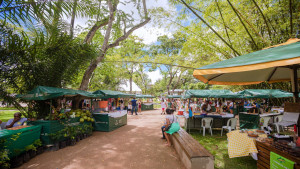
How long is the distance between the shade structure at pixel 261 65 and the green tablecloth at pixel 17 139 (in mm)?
5047

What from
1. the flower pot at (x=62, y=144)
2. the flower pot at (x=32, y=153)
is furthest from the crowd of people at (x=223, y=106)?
the flower pot at (x=32, y=153)

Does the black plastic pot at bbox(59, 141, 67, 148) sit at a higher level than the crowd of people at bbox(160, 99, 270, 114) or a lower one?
lower

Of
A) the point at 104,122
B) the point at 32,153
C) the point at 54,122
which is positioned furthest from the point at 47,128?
the point at 104,122

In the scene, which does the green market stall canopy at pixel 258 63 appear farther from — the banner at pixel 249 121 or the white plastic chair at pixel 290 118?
the banner at pixel 249 121

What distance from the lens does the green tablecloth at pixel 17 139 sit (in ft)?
12.5

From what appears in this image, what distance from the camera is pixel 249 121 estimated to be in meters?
7.82

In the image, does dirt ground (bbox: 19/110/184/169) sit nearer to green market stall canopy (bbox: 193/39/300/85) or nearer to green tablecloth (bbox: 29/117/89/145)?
green tablecloth (bbox: 29/117/89/145)

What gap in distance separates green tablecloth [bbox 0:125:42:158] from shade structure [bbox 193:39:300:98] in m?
5.05

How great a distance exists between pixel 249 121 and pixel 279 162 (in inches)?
253

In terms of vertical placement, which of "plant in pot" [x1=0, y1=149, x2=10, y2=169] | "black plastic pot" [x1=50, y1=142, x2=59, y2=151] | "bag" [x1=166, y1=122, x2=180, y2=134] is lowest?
"black plastic pot" [x1=50, y1=142, x2=59, y2=151]

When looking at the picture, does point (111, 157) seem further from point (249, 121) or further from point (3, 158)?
point (249, 121)

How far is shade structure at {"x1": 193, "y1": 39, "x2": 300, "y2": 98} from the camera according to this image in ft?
5.63

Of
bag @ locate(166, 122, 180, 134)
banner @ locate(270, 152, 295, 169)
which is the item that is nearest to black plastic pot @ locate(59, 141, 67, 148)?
bag @ locate(166, 122, 180, 134)

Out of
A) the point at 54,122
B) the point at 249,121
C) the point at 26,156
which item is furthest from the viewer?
the point at 249,121
